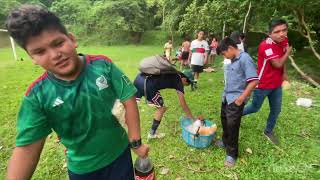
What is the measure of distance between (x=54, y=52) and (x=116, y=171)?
99 centimetres

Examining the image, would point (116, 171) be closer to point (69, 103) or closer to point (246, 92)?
point (69, 103)

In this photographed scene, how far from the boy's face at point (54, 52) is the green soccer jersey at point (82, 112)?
10cm

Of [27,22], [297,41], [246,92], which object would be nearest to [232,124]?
[246,92]

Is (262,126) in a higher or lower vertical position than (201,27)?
lower

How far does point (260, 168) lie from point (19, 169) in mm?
3298

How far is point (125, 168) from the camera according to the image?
2.18 metres

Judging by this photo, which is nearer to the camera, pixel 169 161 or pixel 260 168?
pixel 260 168

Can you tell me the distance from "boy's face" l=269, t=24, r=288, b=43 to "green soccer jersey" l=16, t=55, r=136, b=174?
2808 millimetres

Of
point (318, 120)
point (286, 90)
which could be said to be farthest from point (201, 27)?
point (318, 120)

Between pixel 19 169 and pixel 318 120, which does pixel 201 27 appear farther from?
pixel 19 169

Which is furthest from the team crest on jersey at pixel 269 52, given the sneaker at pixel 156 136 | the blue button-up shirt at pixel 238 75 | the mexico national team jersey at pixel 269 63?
the sneaker at pixel 156 136

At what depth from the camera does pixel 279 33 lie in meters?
3.95

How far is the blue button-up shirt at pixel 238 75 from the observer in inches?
143

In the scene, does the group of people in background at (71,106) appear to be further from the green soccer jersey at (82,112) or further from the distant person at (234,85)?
the distant person at (234,85)
